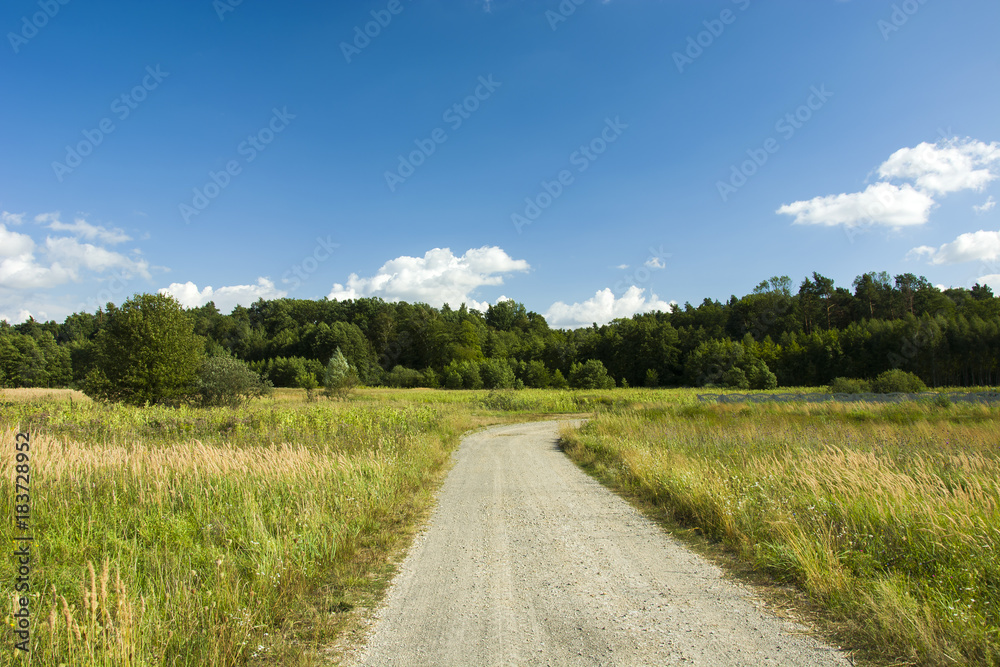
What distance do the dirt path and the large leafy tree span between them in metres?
24.4

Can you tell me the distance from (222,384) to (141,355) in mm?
5604

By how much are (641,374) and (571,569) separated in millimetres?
91153

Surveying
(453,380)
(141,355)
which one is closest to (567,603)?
(141,355)

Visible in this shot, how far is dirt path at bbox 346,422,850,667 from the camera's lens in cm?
354

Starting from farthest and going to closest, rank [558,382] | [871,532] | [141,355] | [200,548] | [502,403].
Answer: [558,382]
[502,403]
[141,355]
[871,532]
[200,548]

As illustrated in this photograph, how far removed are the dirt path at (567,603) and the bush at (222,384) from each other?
27.0 metres

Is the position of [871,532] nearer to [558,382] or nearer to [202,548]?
[202,548]

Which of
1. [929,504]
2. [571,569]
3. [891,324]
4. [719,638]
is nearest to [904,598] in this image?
[719,638]

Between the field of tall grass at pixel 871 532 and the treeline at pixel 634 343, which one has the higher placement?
the treeline at pixel 634 343

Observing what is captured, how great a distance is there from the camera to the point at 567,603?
14.7 feet

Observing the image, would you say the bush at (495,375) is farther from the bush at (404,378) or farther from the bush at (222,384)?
the bush at (222,384)

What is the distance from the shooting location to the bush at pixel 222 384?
28812 millimetres

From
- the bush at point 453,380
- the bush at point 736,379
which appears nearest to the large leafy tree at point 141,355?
the bush at point 453,380

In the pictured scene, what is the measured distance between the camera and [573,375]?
76812 millimetres
